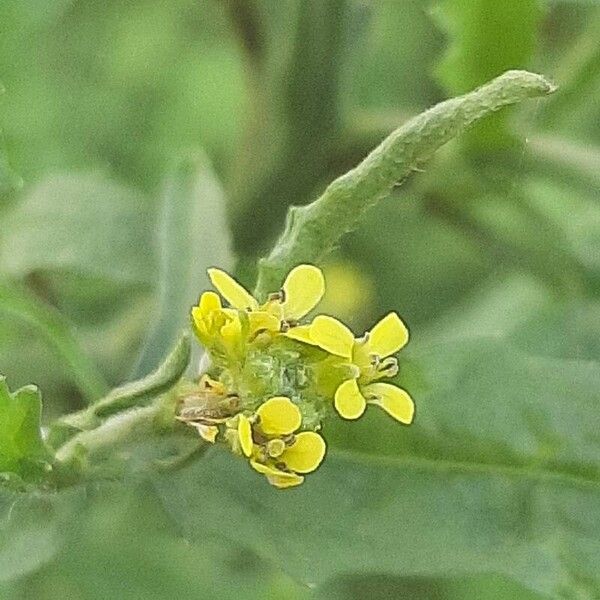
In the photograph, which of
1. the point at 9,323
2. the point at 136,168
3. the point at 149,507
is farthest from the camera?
the point at 136,168

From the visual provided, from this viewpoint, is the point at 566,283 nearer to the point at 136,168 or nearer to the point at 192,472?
the point at 192,472

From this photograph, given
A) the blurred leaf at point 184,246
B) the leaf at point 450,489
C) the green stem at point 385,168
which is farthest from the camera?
the blurred leaf at point 184,246

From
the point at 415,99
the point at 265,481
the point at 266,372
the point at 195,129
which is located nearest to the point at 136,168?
the point at 195,129

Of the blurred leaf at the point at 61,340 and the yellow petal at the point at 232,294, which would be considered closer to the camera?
the yellow petal at the point at 232,294

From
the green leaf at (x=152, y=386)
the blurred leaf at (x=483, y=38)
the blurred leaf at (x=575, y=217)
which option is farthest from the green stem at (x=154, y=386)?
the blurred leaf at (x=575, y=217)

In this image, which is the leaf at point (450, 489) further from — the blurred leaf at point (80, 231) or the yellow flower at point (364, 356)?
the blurred leaf at point (80, 231)

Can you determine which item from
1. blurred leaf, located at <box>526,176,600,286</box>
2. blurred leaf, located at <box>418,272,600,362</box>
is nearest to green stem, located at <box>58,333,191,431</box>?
blurred leaf, located at <box>418,272,600,362</box>

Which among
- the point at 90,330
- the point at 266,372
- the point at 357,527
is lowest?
the point at 90,330
